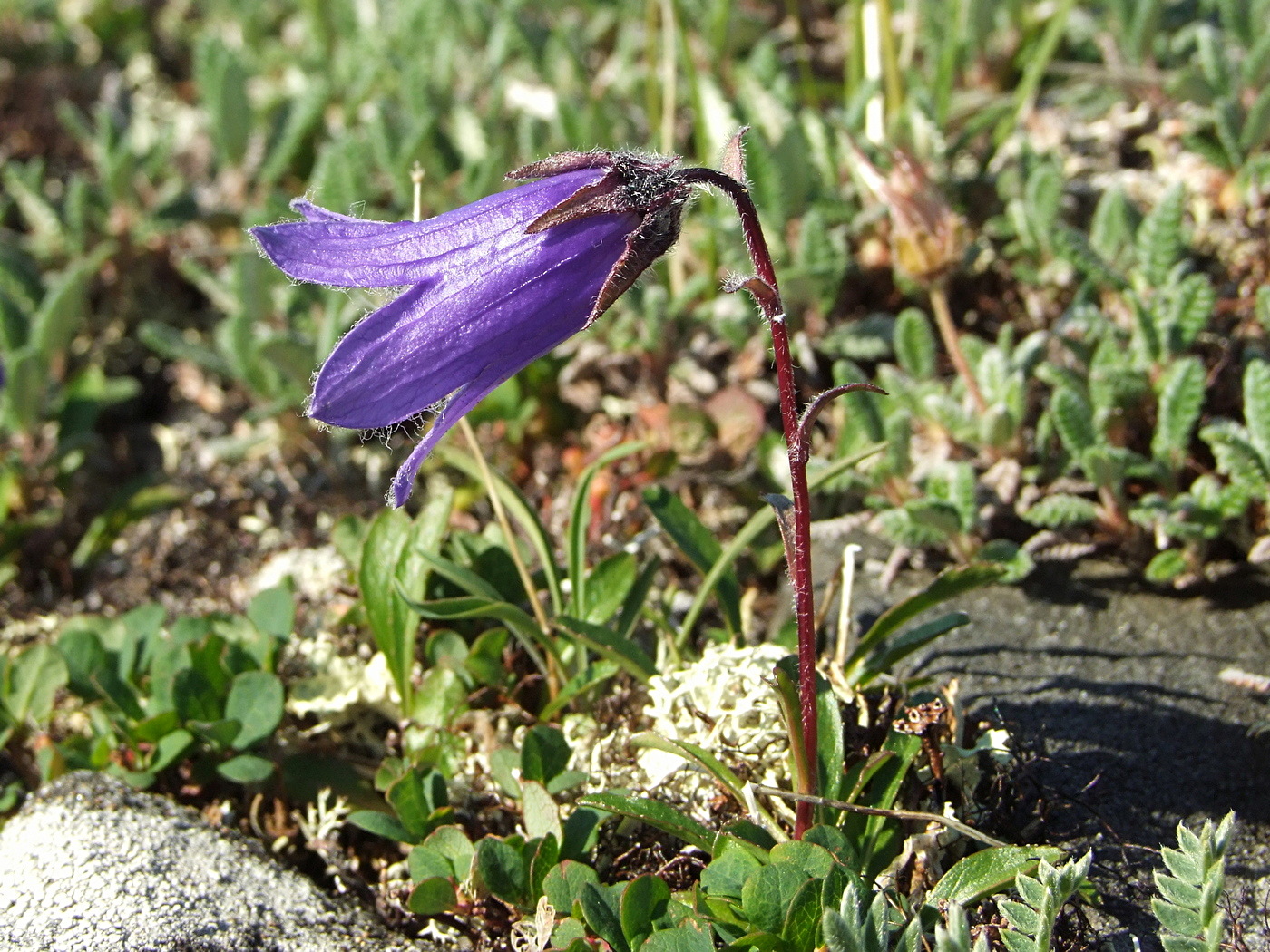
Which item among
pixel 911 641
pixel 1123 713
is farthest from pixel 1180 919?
pixel 1123 713

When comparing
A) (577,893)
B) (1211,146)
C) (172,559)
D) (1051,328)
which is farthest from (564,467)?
(1211,146)

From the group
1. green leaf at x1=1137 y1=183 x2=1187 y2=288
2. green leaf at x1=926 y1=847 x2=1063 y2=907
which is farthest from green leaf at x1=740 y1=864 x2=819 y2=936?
green leaf at x1=1137 y1=183 x2=1187 y2=288

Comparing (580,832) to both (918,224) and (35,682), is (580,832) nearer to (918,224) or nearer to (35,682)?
(35,682)

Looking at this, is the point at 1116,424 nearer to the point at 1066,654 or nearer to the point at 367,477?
the point at 1066,654

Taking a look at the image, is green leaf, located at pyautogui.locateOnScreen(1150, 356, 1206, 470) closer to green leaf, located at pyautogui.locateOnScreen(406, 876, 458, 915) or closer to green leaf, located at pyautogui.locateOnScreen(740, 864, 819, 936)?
green leaf, located at pyautogui.locateOnScreen(740, 864, 819, 936)

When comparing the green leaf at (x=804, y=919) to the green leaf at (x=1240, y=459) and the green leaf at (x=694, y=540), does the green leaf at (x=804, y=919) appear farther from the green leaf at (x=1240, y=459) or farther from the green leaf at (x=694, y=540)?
the green leaf at (x=1240, y=459)

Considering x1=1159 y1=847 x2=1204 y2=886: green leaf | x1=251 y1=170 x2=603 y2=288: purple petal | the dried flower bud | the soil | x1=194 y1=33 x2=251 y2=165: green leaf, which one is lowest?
the soil
